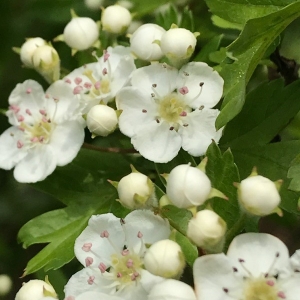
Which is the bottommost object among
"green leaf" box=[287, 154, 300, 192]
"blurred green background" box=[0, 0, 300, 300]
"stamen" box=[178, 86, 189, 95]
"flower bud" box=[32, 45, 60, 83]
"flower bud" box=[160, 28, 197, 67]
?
"blurred green background" box=[0, 0, 300, 300]

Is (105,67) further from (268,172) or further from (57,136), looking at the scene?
(268,172)

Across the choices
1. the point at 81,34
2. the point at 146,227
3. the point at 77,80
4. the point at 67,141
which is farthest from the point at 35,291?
the point at 81,34

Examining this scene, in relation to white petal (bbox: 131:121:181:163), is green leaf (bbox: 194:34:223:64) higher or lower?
higher

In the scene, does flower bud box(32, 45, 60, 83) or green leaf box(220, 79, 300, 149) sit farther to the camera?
flower bud box(32, 45, 60, 83)

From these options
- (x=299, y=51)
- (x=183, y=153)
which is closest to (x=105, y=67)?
(x=183, y=153)

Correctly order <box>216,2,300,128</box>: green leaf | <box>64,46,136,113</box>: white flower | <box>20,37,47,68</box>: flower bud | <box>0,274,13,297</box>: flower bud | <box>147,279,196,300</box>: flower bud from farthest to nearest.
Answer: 1. <box>0,274,13,297</box>: flower bud
2. <box>20,37,47,68</box>: flower bud
3. <box>64,46,136,113</box>: white flower
4. <box>216,2,300,128</box>: green leaf
5. <box>147,279,196,300</box>: flower bud

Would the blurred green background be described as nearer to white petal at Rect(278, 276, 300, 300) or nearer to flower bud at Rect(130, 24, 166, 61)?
flower bud at Rect(130, 24, 166, 61)

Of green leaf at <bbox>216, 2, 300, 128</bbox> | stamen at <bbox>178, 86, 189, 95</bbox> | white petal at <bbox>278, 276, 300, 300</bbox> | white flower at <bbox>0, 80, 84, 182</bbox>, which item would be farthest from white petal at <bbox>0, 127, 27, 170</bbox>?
white petal at <bbox>278, 276, 300, 300</bbox>

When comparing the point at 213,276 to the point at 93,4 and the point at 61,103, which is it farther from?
the point at 93,4
